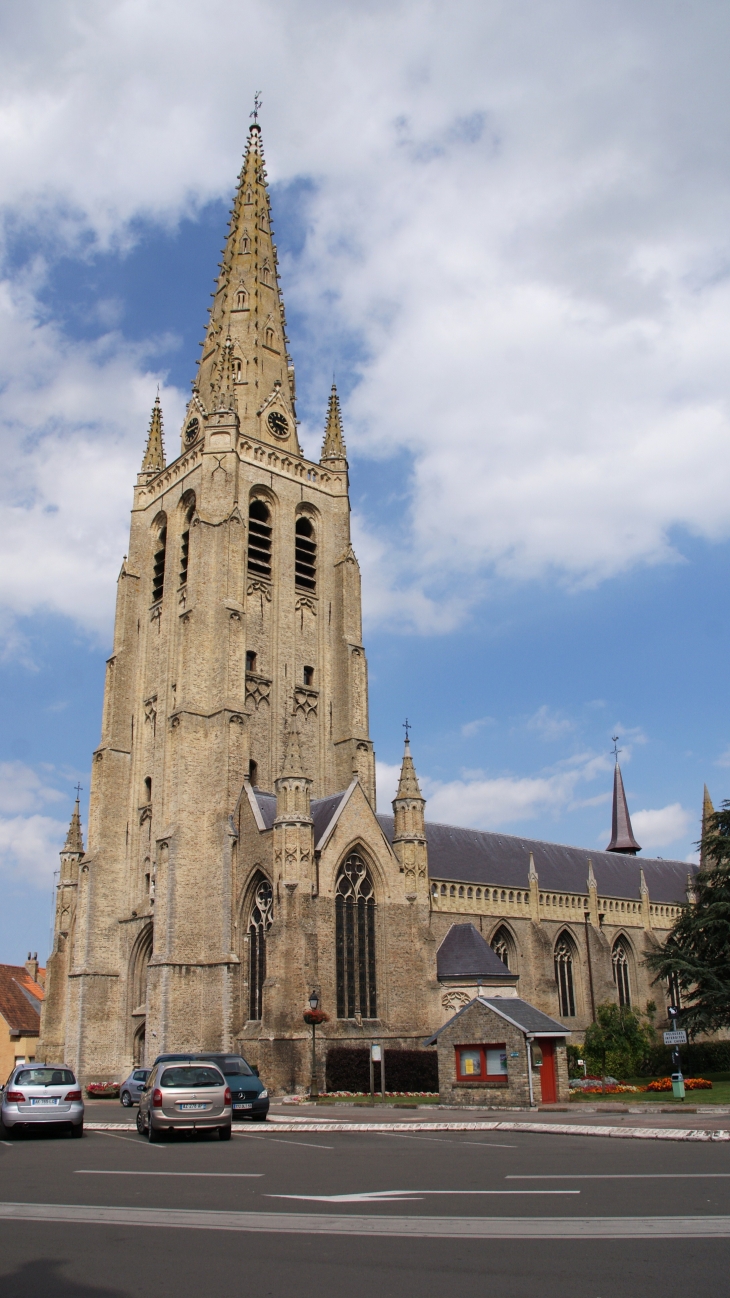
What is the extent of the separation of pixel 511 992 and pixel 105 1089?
1467cm

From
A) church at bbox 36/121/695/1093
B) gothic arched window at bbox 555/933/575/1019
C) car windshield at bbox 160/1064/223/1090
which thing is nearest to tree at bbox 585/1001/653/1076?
church at bbox 36/121/695/1093

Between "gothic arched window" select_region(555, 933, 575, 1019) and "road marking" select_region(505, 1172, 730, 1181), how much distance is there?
33.7m

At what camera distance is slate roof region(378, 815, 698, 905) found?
141 feet

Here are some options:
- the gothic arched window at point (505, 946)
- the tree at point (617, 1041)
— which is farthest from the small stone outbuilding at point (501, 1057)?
the gothic arched window at point (505, 946)

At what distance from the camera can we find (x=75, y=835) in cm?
4619

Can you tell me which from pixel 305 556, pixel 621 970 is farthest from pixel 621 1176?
pixel 621 970

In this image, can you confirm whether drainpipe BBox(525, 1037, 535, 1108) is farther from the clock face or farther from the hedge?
the clock face

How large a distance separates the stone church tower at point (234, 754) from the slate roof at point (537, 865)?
543 cm

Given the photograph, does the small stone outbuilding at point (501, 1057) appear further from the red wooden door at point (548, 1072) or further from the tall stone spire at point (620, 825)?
the tall stone spire at point (620, 825)

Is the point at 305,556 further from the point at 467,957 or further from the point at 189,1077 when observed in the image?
the point at 189,1077

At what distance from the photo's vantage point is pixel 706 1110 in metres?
19.6

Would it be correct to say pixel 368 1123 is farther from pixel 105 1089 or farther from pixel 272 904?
pixel 105 1089

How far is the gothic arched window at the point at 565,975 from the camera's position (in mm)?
43469

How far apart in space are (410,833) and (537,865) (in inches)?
562
